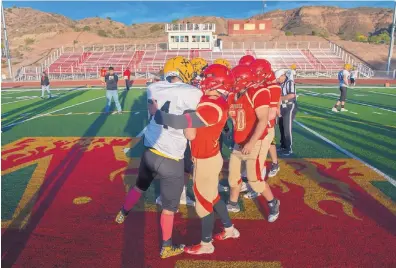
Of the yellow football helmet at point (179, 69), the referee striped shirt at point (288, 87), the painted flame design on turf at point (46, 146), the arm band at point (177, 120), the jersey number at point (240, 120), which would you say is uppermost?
the yellow football helmet at point (179, 69)

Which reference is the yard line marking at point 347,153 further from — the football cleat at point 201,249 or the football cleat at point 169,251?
the football cleat at point 169,251

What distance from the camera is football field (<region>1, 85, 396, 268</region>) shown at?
3688 millimetres

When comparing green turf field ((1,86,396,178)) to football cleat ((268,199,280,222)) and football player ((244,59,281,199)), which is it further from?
football cleat ((268,199,280,222))

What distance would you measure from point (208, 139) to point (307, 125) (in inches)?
318

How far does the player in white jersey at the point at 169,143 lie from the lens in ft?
10.7

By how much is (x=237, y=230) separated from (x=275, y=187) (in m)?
1.80

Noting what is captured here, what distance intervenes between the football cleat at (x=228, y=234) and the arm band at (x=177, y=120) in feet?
5.44

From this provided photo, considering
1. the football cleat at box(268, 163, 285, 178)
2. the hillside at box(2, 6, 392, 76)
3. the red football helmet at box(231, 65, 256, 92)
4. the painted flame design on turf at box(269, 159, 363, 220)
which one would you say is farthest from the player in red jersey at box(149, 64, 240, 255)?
the hillside at box(2, 6, 392, 76)

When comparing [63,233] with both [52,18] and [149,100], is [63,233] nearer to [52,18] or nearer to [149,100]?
[149,100]

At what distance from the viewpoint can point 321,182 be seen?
582cm

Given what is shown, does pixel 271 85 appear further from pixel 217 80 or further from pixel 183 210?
pixel 183 210

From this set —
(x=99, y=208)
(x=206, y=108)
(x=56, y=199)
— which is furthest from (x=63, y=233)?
(x=206, y=108)

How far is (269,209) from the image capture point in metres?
4.76

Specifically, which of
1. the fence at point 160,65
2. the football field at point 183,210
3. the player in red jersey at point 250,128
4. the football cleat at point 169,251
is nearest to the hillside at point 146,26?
the fence at point 160,65
